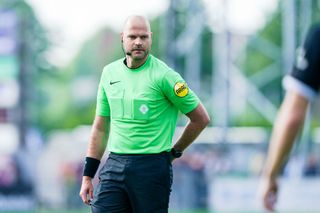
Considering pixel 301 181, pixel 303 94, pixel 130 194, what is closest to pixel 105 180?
pixel 130 194

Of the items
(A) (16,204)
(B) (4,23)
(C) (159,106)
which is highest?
(B) (4,23)

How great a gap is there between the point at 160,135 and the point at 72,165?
14.4m

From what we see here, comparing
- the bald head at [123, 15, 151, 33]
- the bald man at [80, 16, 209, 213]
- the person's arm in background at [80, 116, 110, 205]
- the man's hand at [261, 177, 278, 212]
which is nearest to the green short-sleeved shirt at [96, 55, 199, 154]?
the bald man at [80, 16, 209, 213]

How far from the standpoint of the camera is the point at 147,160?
18.9 feet

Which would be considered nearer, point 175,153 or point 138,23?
point 138,23

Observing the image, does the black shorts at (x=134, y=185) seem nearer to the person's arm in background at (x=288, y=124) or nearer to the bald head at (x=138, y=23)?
the bald head at (x=138, y=23)

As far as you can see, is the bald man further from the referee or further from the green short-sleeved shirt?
the referee

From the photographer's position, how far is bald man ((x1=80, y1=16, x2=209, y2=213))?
5719 mm

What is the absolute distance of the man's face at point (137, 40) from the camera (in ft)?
17.9

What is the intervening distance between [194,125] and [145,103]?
400 mm

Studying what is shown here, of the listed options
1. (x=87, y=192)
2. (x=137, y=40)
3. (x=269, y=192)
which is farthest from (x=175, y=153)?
(x=269, y=192)

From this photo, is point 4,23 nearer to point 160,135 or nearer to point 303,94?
point 160,135

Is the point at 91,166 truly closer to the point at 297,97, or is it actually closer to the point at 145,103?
the point at 145,103

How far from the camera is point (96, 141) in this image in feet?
19.5
